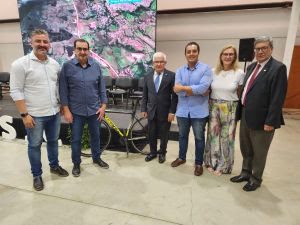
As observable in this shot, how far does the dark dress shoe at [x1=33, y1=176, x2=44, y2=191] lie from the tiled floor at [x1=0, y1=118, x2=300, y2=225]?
53 millimetres

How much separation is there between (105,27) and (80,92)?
423 centimetres

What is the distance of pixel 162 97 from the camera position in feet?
8.73

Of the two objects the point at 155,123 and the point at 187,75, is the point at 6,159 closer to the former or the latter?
the point at 155,123

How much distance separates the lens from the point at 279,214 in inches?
78.8

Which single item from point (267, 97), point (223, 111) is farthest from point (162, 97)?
point (267, 97)

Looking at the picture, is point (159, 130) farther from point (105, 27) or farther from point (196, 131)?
point (105, 27)

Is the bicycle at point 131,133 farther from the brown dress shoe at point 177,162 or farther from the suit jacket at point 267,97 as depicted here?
the suit jacket at point 267,97

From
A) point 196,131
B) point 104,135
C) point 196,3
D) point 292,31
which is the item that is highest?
point 196,3

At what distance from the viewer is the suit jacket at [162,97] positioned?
8.61 ft

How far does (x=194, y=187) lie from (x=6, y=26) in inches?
343

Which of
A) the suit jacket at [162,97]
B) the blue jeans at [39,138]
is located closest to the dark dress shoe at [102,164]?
the blue jeans at [39,138]

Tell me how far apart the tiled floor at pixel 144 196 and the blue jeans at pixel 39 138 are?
25cm

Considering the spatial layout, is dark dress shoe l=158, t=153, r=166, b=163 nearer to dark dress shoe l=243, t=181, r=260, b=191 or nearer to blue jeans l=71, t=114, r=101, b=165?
blue jeans l=71, t=114, r=101, b=165

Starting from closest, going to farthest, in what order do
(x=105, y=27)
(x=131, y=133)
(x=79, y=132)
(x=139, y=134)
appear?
(x=79, y=132) < (x=131, y=133) < (x=139, y=134) < (x=105, y=27)
